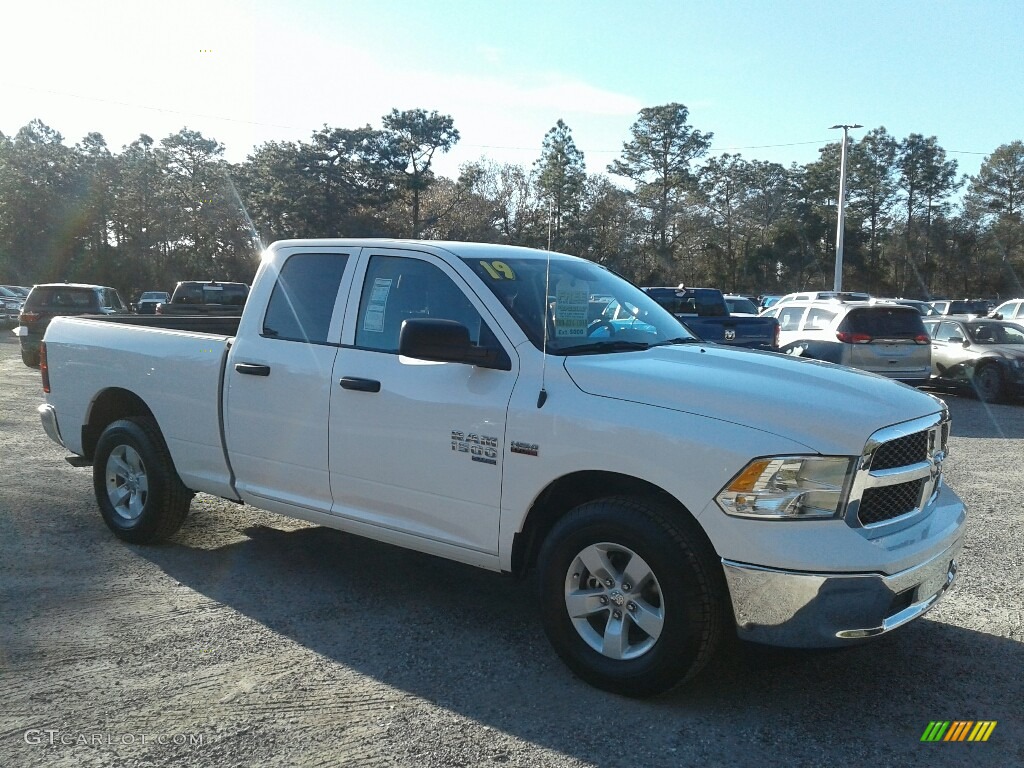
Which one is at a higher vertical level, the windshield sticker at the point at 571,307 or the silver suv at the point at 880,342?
the windshield sticker at the point at 571,307

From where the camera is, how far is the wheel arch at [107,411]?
20.1ft

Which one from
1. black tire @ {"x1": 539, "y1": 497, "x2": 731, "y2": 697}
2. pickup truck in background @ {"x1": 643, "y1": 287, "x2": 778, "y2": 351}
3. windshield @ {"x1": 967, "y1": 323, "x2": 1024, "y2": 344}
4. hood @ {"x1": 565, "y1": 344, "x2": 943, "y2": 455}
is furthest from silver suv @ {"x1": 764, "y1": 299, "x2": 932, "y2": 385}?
black tire @ {"x1": 539, "y1": 497, "x2": 731, "y2": 697}

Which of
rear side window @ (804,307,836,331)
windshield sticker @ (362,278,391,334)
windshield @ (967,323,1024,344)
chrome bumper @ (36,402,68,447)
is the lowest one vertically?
chrome bumper @ (36,402,68,447)

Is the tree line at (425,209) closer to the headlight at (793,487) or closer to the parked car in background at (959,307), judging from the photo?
the parked car in background at (959,307)

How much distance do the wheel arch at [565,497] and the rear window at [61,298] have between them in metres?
18.6

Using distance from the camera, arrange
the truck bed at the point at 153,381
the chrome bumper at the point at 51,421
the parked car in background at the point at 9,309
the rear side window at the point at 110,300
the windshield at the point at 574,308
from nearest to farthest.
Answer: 1. the windshield at the point at 574,308
2. the truck bed at the point at 153,381
3. the chrome bumper at the point at 51,421
4. the rear side window at the point at 110,300
5. the parked car in background at the point at 9,309

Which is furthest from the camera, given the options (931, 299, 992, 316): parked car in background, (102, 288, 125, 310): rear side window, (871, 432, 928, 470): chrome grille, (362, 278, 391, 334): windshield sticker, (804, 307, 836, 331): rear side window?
(931, 299, 992, 316): parked car in background

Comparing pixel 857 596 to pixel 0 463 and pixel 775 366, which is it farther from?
pixel 0 463

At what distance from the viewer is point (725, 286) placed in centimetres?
6359

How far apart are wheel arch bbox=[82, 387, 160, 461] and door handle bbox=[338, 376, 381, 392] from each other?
208 centimetres

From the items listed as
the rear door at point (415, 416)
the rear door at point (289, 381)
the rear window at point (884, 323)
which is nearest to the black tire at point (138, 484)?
the rear door at point (289, 381)

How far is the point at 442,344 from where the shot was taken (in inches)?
158

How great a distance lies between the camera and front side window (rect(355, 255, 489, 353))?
15.0 ft

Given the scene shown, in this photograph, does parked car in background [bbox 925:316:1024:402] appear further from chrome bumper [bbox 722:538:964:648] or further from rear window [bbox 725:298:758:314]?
chrome bumper [bbox 722:538:964:648]
